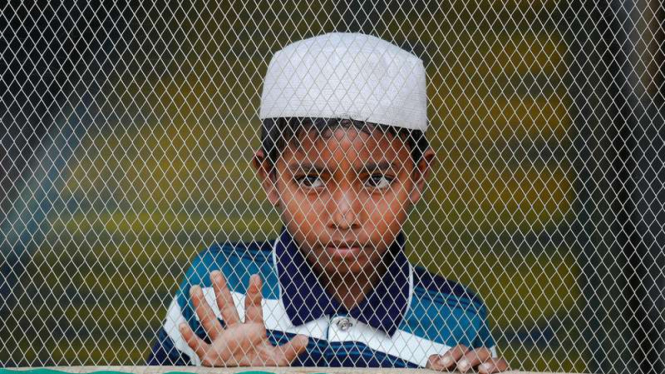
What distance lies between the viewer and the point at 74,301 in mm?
2260

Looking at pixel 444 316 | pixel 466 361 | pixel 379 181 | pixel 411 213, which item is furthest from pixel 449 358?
pixel 411 213

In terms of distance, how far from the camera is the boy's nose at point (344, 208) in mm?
1515

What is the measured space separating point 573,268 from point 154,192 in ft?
3.05

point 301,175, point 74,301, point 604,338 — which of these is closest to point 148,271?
point 74,301

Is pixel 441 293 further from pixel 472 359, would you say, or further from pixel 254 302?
pixel 254 302

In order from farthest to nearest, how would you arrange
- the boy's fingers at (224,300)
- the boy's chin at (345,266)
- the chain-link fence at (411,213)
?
1. the chain-link fence at (411,213)
2. the boy's chin at (345,266)
3. the boy's fingers at (224,300)

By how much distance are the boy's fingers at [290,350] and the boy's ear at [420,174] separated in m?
0.29

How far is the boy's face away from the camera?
152 cm

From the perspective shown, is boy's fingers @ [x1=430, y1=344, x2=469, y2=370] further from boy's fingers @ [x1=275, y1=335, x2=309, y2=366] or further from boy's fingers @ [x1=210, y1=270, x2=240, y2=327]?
boy's fingers @ [x1=210, y1=270, x2=240, y2=327]

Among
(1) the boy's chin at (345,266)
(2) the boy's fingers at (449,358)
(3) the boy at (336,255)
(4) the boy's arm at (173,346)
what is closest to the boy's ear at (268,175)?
(3) the boy at (336,255)

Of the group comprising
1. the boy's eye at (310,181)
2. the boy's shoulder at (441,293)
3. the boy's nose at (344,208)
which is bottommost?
the boy's shoulder at (441,293)

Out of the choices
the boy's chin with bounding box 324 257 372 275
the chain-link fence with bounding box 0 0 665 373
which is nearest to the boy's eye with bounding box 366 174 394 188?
the boy's chin with bounding box 324 257 372 275

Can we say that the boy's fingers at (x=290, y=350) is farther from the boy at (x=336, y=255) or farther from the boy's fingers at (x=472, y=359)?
the boy's fingers at (x=472, y=359)

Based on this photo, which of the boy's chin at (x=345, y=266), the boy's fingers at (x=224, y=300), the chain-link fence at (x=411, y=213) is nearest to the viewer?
the boy's fingers at (x=224, y=300)
